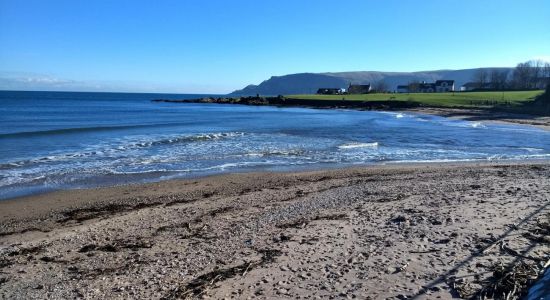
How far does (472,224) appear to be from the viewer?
8391mm

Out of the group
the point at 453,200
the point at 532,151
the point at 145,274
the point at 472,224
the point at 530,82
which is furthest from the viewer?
the point at 530,82

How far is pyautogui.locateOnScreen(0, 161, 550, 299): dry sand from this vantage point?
5.97m

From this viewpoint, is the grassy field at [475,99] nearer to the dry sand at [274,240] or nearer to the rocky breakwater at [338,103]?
the rocky breakwater at [338,103]

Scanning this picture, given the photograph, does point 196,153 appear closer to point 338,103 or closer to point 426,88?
point 338,103

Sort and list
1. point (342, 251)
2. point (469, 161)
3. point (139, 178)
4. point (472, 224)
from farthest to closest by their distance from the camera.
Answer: point (469, 161) → point (139, 178) → point (472, 224) → point (342, 251)

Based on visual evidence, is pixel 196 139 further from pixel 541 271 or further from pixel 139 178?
pixel 541 271

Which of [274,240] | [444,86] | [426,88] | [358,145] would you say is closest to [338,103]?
[358,145]

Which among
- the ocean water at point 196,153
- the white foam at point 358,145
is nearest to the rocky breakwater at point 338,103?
the ocean water at point 196,153

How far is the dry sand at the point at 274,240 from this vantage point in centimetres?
597

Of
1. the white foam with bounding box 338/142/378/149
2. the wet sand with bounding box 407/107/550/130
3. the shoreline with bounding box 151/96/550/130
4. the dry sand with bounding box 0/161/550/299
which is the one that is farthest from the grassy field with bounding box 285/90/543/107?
the dry sand with bounding box 0/161/550/299

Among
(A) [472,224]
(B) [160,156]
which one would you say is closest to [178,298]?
(A) [472,224]

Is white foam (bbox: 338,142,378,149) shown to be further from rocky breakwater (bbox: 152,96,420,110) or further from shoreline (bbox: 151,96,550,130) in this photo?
rocky breakwater (bbox: 152,96,420,110)

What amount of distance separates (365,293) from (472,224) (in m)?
3.88

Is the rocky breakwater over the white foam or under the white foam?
under
